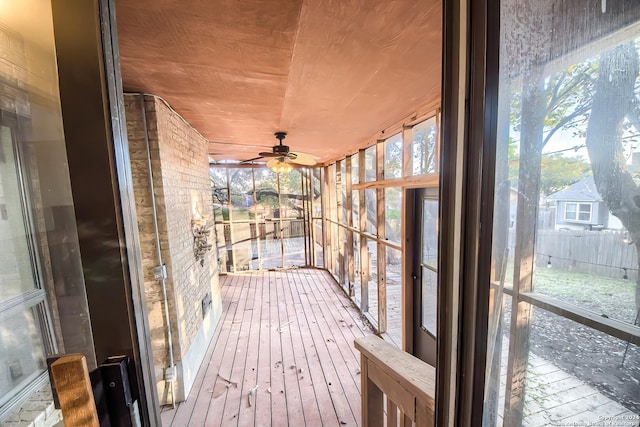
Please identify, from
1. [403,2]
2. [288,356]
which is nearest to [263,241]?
[288,356]

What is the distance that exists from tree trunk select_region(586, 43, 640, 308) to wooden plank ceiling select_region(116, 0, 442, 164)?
0.73 meters

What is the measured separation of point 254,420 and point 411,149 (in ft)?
9.66

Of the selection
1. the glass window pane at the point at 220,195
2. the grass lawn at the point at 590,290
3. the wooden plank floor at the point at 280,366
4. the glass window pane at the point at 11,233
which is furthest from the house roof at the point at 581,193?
the glass window pane at the point at 220,195

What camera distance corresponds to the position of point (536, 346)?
652 millimetres

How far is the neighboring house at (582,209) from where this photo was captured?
1.65 feet

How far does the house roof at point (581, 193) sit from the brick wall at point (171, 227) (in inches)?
97.3

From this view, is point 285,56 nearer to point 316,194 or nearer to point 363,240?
point 363,240

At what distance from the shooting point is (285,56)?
142cm

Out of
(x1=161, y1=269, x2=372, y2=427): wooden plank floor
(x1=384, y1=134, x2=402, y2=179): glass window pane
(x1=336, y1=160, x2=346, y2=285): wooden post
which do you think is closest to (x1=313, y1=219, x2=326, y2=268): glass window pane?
(x1=336, y1=160, x2=346, y2=285): wooden post

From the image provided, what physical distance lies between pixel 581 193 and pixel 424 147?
6.77 feet

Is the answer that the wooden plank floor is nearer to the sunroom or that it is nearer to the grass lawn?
the sunroom

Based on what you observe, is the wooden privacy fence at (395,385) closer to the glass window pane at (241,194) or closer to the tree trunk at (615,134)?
the tree trunk at (615,134)

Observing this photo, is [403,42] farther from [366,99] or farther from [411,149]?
[411,149]

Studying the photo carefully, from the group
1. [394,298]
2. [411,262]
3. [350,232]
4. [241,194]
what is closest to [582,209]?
[411,262]
